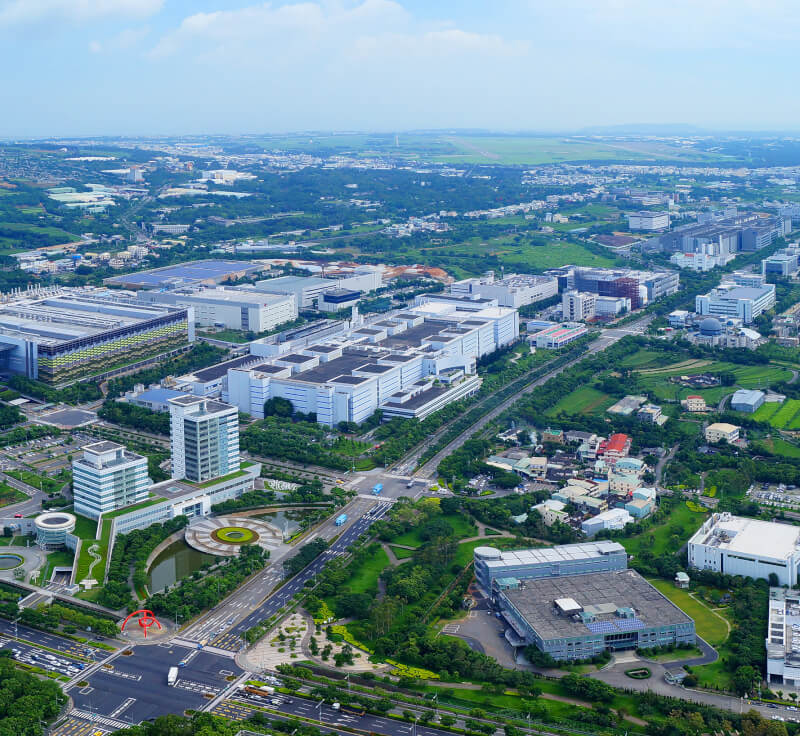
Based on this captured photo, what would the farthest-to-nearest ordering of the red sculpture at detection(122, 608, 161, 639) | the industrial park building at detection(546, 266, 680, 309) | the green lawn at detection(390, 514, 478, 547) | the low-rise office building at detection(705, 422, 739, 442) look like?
the industrial park building at detection(546, 266, 680, 309) < the low-rise office building at detection(705, 422, 739, 442) < the green lawn at detection(390, 514, 478, 547) < the red sculpture at detection(122, 608, 161, 639)

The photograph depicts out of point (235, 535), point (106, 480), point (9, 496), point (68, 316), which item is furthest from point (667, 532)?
point (68, 316)

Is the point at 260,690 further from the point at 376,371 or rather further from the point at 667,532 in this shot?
the point at 376,371

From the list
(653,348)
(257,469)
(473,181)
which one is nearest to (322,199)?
(473,181)

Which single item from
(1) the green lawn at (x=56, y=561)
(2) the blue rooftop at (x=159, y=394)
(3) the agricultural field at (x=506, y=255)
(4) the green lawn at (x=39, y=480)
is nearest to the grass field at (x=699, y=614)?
(1) the green lawn at (x=56, y=561)

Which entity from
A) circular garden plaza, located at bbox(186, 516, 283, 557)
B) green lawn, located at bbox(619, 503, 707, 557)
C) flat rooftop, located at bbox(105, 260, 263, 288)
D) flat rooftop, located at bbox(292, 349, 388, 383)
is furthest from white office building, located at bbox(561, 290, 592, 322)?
circular garden plaza, located at bbox(186, 516, 283, 557)

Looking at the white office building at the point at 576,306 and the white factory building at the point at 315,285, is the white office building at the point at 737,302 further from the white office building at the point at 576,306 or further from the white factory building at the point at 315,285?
the white factory building at the point at 315,285

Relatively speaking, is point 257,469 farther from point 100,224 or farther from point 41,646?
point 100,224

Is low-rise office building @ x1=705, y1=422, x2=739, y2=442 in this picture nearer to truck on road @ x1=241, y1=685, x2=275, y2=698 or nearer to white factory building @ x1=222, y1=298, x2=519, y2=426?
white factory building @ x1=222, y1=298, x2=519, y2=426
